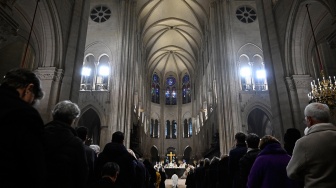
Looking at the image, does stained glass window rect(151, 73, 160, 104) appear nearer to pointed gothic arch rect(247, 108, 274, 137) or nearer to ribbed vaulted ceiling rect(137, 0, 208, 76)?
ribbed vaulted ceiling rect(137, 0, 208, 76)

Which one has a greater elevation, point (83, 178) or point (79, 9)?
point (79, 9)

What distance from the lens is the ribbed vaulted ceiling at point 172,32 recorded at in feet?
87.1

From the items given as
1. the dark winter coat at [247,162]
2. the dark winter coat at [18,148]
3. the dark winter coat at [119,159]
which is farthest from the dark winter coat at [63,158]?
the dark winter coat at [247,162]

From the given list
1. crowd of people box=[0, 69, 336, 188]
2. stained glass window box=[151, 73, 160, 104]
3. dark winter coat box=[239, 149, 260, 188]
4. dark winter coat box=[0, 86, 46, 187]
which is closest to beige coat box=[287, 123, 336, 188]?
crowd of people box=[0, 69, 336, 188]

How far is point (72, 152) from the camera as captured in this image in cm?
198

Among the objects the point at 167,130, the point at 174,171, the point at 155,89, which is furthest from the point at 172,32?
the point at 174,171

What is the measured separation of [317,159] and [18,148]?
2.11 metres

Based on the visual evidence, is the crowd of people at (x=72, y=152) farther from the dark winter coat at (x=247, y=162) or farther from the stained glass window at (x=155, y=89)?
the stained glass window at (x=155, y=89)

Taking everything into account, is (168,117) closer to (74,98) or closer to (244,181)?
(74,98)

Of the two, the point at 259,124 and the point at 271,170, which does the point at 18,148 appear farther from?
the point at 259,124

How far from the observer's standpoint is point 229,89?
17.7m

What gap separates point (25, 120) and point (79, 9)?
9.71 m

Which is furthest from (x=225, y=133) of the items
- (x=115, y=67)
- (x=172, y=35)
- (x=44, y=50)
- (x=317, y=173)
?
(x=172, y=35)

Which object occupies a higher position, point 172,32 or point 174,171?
point 172,32
